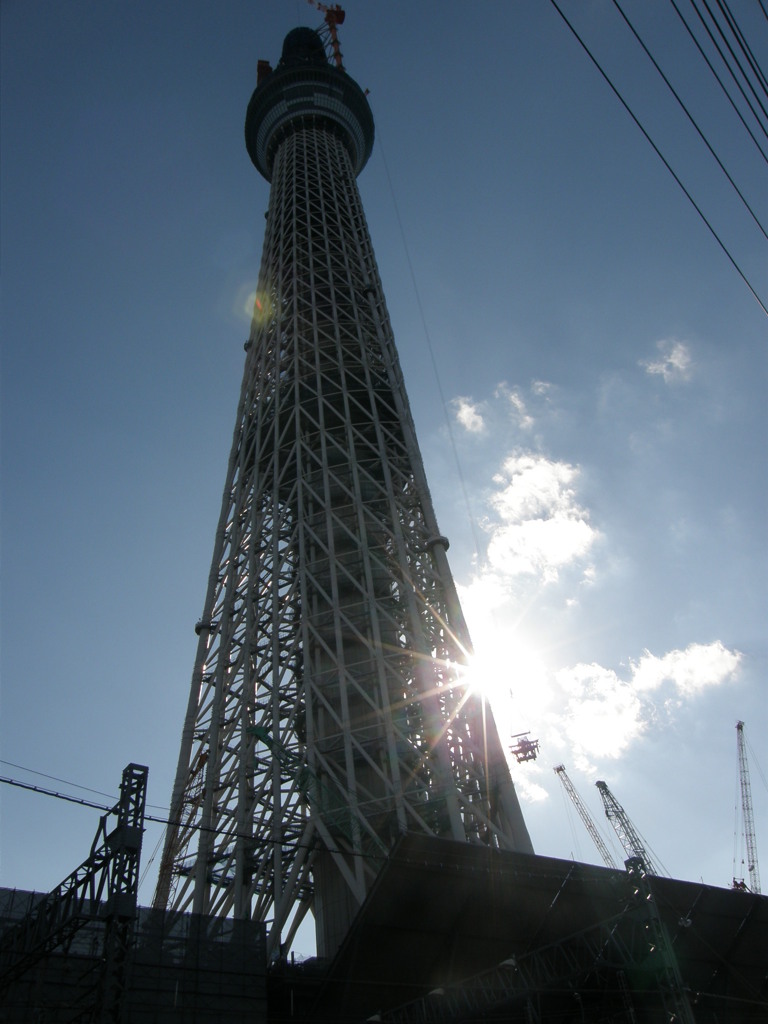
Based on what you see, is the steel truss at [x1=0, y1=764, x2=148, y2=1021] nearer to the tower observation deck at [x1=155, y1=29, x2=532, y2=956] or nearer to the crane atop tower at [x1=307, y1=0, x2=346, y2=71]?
the tower observation deck at [x1=155, y1=29, x2=532, y2=956]

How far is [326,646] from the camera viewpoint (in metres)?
35.9

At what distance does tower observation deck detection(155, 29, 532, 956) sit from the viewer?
30891 mm

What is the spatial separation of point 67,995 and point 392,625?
1776cm

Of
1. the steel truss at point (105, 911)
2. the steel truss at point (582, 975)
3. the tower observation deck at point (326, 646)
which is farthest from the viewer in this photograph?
the tower observation deck at point (326, 646)

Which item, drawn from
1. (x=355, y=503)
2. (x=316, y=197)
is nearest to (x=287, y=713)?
(x=355, y=503)

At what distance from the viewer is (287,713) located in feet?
118

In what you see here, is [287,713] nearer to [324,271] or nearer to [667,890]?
[667,890]

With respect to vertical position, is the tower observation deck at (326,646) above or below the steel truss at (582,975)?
above

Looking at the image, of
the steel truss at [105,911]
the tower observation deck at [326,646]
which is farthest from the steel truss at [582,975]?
the steel truss at [105,911]

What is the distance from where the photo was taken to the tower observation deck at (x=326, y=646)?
Result: 101 feet

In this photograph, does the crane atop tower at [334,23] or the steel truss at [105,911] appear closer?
the steel truss at [105,911]

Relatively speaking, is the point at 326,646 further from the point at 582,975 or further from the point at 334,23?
the point at 334,23

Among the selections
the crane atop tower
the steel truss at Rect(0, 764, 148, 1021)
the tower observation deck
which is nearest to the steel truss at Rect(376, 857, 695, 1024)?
the tower observation deck

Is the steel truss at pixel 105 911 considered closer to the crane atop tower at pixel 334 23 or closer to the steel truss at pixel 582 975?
the steel truss at pixel 582 975
